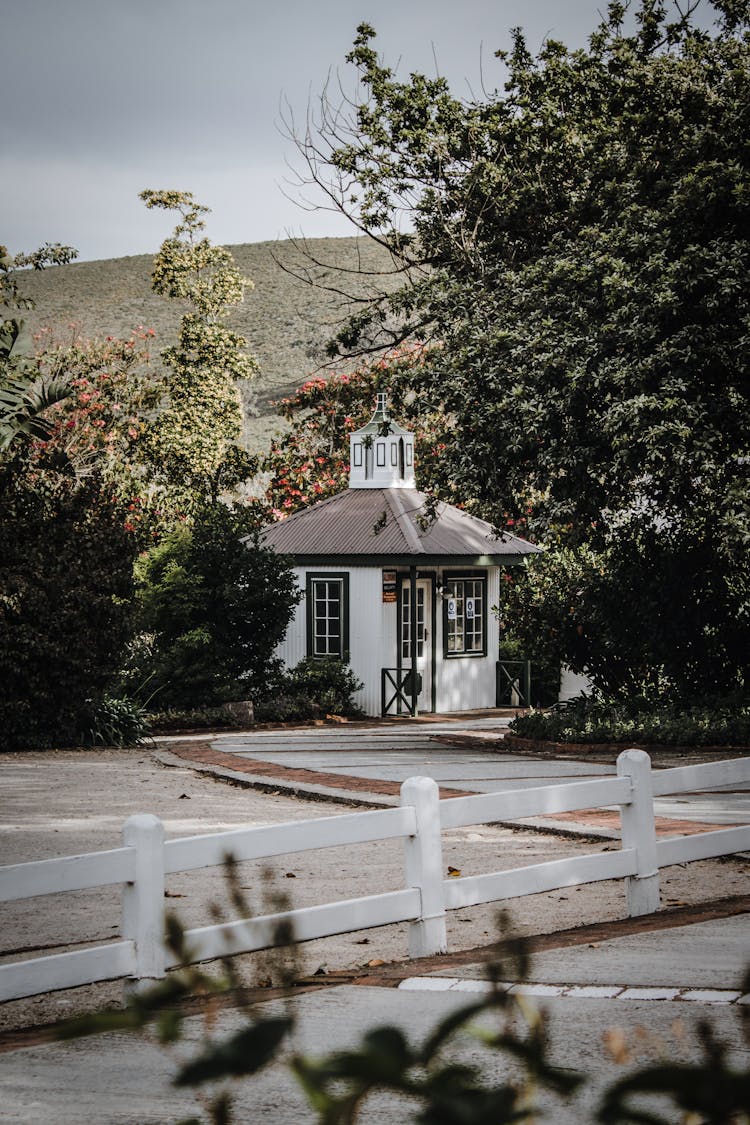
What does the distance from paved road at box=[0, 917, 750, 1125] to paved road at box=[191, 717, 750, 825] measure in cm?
→ 530

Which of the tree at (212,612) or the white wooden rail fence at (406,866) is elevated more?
the tree at (212,612)

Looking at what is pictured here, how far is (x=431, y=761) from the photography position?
16.7 m

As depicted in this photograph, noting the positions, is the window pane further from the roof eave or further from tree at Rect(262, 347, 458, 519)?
tree at Rect(262, 347, 458, 519)

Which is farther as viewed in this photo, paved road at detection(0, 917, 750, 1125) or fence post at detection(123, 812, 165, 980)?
fence post at detection(123, 812, 165, 980)

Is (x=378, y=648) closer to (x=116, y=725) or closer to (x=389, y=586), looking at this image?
(x=389, y=586)

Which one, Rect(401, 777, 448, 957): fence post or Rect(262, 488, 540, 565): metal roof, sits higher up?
Rect(262, 488, 540, 565): metal roof

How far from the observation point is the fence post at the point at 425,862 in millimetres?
6633

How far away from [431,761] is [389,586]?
9248mm

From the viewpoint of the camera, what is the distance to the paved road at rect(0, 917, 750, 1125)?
412cm

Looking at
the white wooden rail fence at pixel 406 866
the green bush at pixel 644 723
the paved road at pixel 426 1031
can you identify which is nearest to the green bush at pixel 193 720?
the green bush at pixel 644 723

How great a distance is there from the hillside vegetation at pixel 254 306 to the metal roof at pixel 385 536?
37176mm

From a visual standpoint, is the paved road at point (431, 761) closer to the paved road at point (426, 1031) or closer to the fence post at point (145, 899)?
the paved road at point (426, 1031)

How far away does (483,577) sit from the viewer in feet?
89.5

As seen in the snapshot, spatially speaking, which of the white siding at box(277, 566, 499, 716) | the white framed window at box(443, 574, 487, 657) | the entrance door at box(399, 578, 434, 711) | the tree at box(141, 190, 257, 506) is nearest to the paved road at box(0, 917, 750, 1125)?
the white siding at box(277, 566, 499, 716)
